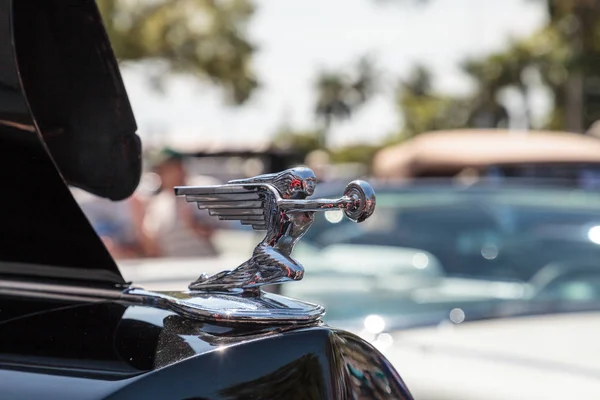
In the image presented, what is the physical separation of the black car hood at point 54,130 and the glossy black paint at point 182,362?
7.3 inches

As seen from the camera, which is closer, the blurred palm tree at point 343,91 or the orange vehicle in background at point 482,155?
the orange vehicle in background at point 482,155

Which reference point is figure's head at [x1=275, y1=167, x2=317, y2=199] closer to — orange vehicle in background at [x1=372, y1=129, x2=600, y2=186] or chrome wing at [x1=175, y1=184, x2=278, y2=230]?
chrome wing at [x1=175, y1=184, x2=278, y2=230]

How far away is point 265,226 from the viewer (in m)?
0.94

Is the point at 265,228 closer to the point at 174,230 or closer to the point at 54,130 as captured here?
the point at 54,130

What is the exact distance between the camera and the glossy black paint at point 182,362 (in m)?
0.75

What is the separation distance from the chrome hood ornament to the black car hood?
0.18 metres

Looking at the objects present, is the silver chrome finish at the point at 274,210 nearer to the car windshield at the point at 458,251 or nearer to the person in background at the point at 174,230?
the car windshield at the point at 458,251

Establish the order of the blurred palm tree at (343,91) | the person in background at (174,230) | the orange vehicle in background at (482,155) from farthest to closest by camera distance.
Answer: the blurred palm tree at (343,91), the orange vehicle in background at (482,155), the person in background at (174,230)

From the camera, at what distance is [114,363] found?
0.78 meters

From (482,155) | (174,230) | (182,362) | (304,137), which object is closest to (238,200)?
(182,362)

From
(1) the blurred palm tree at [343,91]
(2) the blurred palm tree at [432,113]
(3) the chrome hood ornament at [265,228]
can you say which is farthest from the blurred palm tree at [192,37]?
(1) the blurred palm tree at [343,91]

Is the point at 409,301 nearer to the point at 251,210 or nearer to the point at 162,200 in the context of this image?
the point at 251,210

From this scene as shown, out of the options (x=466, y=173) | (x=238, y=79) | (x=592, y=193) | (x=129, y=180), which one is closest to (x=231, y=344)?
(x=129, y=180)

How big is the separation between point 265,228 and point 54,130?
1.22ft
